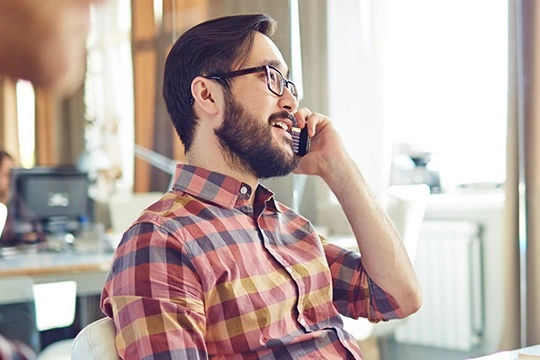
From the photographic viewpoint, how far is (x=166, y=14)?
2828mm

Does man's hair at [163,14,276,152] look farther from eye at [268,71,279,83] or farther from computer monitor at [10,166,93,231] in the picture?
computer monitor at [10,166,93,231]

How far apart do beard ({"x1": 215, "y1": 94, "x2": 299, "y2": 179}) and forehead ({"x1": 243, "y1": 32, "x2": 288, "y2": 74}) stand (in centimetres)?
9

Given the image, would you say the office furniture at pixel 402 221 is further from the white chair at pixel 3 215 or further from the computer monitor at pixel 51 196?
the white chair at pixel 3 215

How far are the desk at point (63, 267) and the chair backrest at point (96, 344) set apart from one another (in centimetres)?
140

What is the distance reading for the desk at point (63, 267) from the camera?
94.6 inches

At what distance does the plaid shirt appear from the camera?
1068 mm

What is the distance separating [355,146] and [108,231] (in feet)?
3.44

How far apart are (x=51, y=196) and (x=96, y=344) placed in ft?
→ 5.73

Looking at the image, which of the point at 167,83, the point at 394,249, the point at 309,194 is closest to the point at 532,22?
the point at 309,194

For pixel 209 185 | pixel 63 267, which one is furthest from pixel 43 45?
pixel 209 185

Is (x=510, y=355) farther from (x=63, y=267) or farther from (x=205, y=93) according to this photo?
(x=63, y=267)

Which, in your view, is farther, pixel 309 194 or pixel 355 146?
pixel 355 146

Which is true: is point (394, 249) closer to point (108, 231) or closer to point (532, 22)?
point (108, 231)

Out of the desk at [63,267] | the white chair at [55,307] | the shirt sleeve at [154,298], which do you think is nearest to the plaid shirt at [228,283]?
the shirt sleeve at [154,298]
